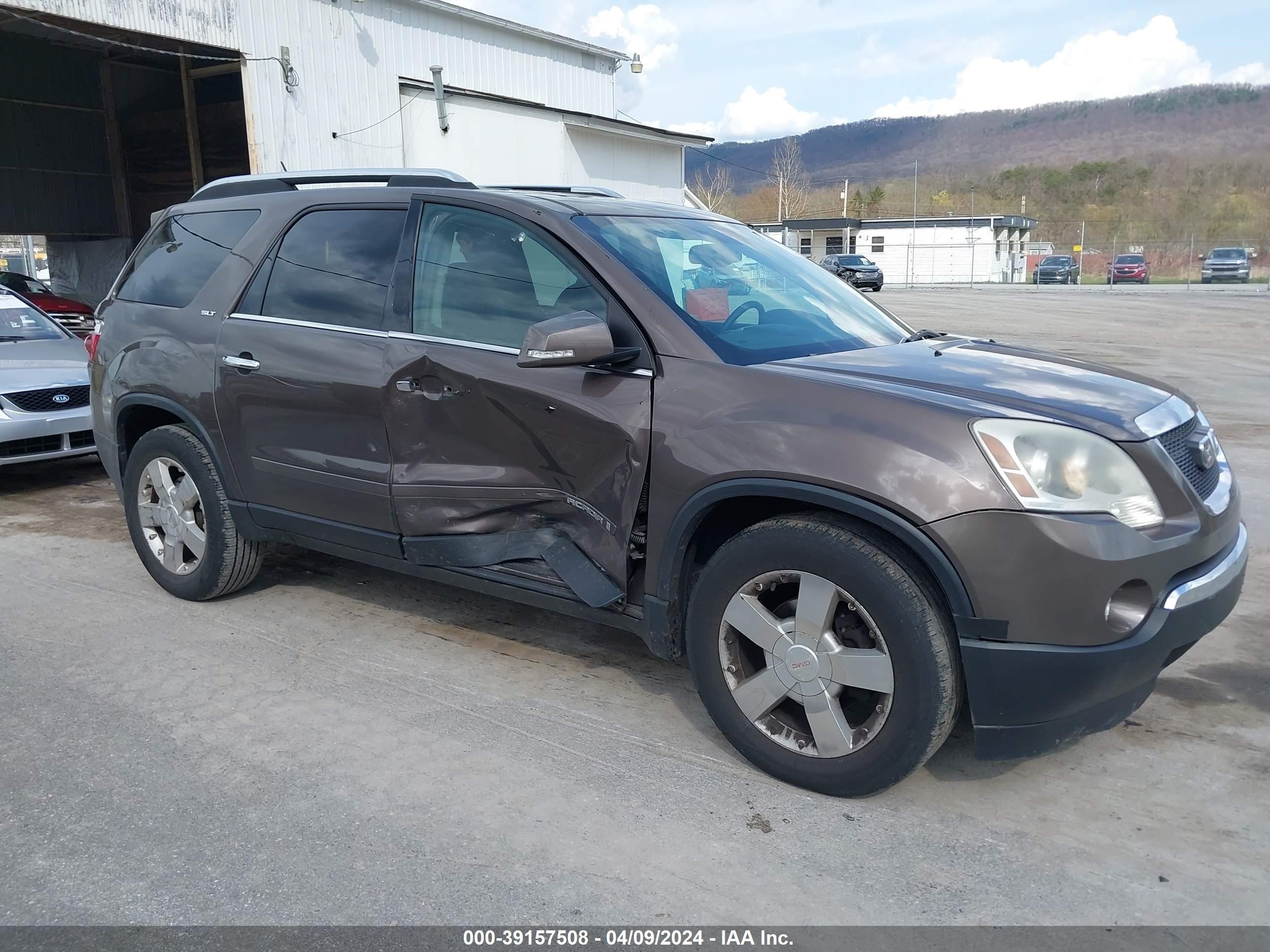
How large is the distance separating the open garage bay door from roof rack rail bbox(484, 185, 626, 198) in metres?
18.0

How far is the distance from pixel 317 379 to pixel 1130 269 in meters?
50.0

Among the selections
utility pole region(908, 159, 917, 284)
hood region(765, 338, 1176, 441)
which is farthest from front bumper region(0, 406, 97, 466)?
utility pole region(908, 159, 917, 284)

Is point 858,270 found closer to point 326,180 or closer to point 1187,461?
point 326,180

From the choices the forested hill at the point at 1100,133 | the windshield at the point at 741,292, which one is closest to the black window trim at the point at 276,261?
the windshield at the point at 741,292

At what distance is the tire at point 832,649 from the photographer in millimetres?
2775

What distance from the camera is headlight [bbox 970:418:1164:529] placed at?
8.78 ft

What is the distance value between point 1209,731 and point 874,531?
160cm

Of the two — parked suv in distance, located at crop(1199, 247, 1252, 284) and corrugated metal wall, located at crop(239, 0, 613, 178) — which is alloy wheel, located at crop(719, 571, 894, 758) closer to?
corrugated metal wall, located at crop(239, 0, 613, 178)

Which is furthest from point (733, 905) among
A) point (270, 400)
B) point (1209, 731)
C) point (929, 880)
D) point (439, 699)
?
point (270, 400)

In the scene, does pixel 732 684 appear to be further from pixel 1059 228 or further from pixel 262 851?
pixel 1059 228

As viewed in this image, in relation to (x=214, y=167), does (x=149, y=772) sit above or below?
below

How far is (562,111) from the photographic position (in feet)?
67.1

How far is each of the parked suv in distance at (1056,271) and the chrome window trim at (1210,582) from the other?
165ft

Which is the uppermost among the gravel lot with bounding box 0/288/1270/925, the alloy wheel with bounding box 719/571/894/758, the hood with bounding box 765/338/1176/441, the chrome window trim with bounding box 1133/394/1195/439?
the hood with bounding box 765/338/1176/441
